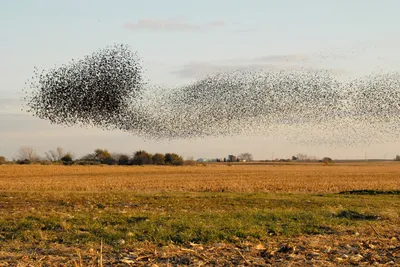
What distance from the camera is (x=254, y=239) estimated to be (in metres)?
13.1

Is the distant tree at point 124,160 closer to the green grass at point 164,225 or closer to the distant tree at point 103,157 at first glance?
the distant tree at point 103,157

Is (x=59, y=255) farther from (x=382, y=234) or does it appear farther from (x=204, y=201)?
(x=204, y=201)

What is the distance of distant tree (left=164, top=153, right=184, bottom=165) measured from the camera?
126756 millimetres

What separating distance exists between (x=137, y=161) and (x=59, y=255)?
113 meters

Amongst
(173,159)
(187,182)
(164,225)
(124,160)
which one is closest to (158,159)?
(173,159)

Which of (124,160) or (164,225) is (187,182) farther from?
(124,160)

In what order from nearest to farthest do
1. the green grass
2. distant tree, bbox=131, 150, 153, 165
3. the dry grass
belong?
the green grass → the dry grass → distant tree, bbox=131, 150, 153, 165

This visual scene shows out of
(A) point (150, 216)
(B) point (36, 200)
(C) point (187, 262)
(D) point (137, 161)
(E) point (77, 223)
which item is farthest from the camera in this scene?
(D) point (137, 161)

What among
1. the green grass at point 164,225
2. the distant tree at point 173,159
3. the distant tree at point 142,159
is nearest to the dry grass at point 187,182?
the green grass at point 164,225

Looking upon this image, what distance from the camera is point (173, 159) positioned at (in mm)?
127188

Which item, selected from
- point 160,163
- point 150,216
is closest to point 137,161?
point 160,163

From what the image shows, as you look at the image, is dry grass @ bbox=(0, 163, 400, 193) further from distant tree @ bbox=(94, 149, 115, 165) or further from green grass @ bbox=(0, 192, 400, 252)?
distant tree @ bbox=(94, 149, 115, 165)

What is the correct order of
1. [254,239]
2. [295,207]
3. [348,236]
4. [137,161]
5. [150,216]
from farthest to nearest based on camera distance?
[137,161] < [295,207] < [150,216] < [348,236] < [254,239]

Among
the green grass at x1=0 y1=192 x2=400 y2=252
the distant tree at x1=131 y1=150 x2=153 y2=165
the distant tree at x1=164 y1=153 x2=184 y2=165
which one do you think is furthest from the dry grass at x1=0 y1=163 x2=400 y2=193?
the distant tree at x1=164 y1=153 x2=184 y2=165
